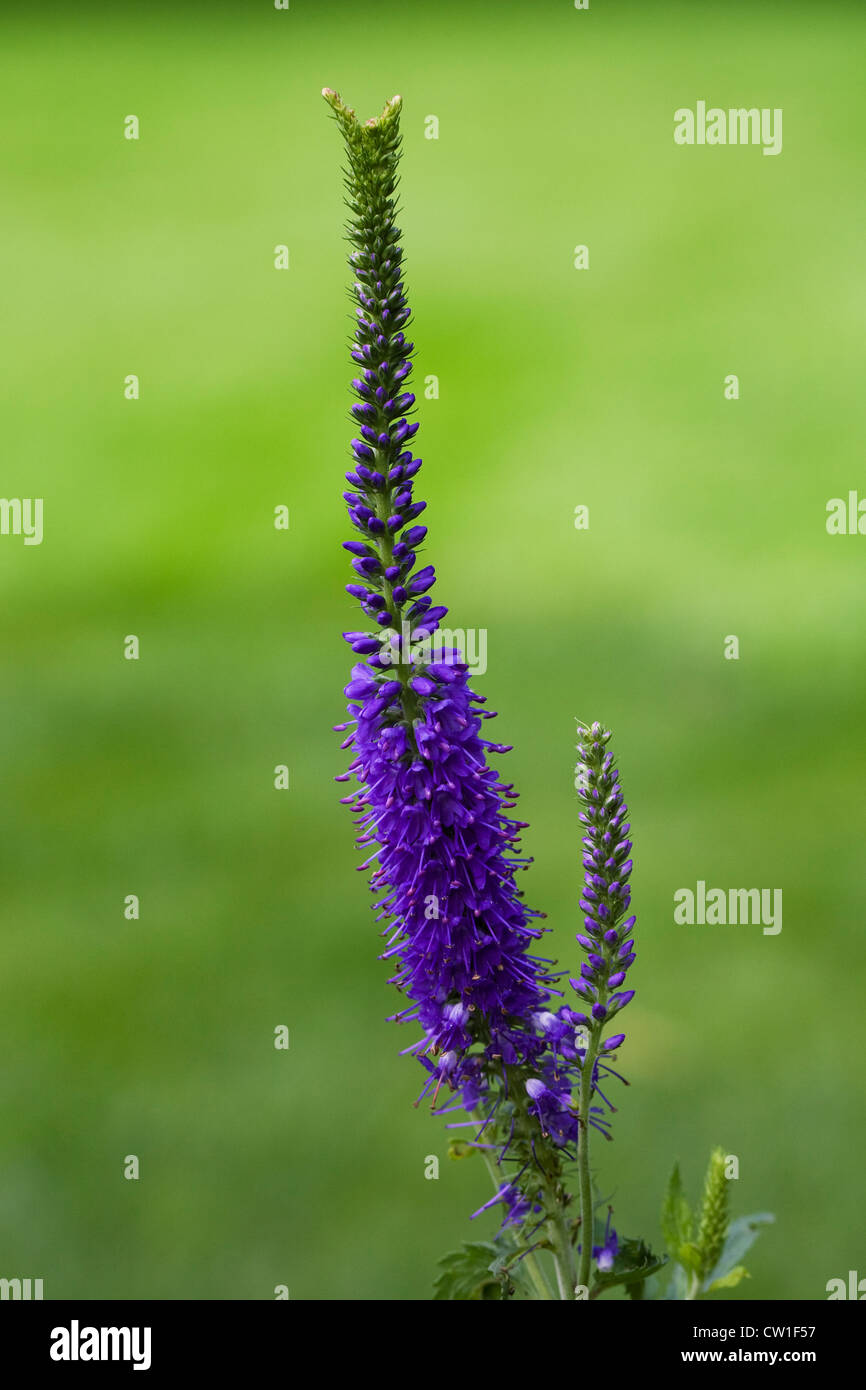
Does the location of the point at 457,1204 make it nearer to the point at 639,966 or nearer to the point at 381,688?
the point at 639,966

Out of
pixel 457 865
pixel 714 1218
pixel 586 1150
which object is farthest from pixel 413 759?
pixel 714 1218

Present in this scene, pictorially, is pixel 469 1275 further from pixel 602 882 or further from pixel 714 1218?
pixel 602 882

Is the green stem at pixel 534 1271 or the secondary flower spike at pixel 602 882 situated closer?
the secondary flower spike at pixel 602 882

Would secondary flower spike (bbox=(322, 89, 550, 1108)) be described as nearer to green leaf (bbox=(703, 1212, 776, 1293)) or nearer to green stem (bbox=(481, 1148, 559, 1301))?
green stem (bbox=(481, 1148, 559, 1301))

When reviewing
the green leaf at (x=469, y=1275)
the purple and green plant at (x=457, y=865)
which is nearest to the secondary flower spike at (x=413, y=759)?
the purple and green plant at (x=457, y=865)

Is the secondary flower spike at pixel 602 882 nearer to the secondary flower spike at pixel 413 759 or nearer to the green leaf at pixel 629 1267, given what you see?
the secondary flower spike at pixel 413 759
